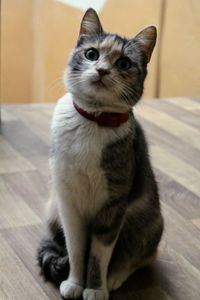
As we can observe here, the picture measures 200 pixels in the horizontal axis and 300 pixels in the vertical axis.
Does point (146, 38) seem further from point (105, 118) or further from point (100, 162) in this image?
point (100, 162)

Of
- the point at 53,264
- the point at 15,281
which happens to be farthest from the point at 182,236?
the point at 15,281

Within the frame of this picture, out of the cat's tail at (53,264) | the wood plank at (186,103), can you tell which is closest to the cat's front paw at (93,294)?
the cat's tail at (53,264)

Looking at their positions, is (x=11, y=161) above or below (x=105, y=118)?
below

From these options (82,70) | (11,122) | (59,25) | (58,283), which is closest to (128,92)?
(82,70)

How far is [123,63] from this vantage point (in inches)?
53.3

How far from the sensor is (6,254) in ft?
5.48

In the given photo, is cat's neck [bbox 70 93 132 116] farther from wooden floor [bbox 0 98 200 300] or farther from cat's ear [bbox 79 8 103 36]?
wooden floor [bbox 0 98 200 300]

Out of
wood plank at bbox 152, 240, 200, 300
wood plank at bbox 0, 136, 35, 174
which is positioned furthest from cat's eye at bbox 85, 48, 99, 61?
wood plank at bbox 0, 136, 35, 174

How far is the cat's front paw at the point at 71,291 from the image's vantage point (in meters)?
1.49

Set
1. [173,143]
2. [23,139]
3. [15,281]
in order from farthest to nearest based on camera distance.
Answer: [173,143] → [23,139] → [15,281]

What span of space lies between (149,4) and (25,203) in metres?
2.01

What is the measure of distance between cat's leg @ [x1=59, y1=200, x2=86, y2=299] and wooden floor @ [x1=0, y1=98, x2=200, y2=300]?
51mm

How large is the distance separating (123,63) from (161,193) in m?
0.88

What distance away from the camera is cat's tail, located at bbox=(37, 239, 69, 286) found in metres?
1.56
